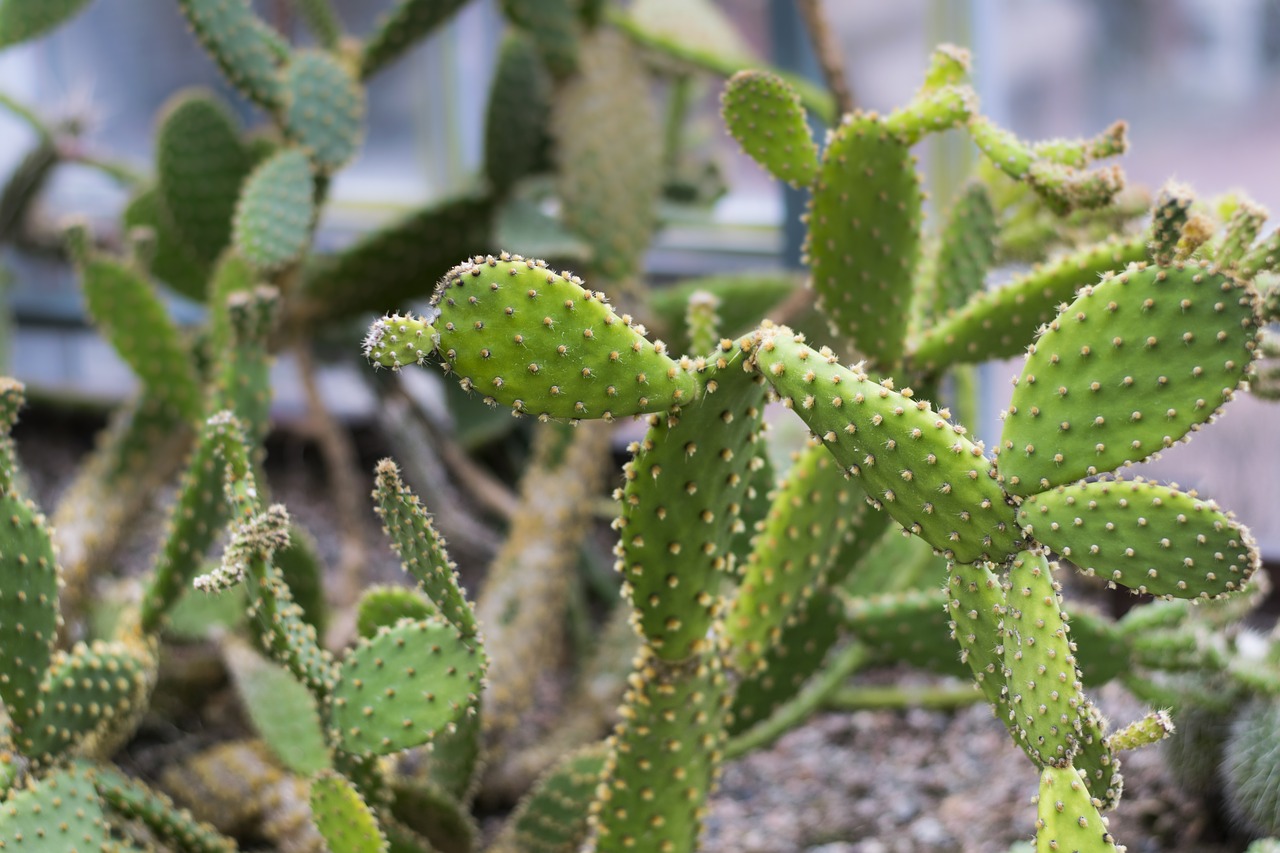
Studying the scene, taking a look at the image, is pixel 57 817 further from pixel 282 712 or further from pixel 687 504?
pixel 687 504

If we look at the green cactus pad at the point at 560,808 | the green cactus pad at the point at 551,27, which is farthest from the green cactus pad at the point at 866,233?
the green cactus pad at the point at 551,27

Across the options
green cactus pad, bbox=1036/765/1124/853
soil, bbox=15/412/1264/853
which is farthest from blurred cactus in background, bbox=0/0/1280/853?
soil, bbox=15/412/1264/853

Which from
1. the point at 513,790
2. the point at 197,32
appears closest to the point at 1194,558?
the point at 513,790

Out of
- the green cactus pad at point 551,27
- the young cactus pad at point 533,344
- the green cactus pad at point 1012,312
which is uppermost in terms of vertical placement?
the green cactus pad at point 551,27

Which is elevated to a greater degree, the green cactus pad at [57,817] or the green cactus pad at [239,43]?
the green cactus pad at [239,43]

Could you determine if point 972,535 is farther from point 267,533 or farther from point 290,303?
point 290,303

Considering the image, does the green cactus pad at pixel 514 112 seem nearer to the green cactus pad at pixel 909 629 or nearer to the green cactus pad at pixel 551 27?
the green cactus pad at pixel 551 27
